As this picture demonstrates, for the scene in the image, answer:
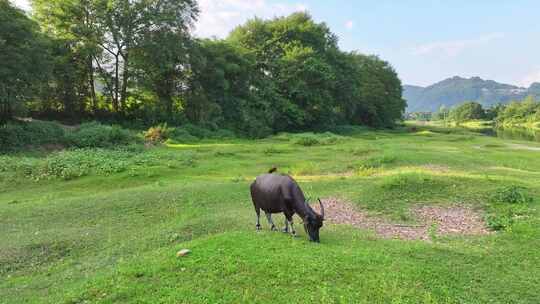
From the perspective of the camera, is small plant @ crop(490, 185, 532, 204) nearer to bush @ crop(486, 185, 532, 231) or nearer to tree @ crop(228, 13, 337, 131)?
bush @ crop(486, 185, 532, 231)

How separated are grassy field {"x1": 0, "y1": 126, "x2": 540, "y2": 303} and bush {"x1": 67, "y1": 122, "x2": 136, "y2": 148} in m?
8.03

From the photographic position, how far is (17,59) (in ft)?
98.5

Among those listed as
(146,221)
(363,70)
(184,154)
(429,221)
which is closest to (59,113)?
(184,154)

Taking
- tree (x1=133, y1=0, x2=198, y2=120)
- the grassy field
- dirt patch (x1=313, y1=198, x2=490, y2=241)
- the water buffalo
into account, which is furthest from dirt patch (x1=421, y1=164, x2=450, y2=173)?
tree (x1=133, y1=0, x2=198, y2=120)

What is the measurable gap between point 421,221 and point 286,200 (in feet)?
19.5

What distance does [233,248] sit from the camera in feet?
31.8

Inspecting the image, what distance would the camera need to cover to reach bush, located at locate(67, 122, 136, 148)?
31281 mm

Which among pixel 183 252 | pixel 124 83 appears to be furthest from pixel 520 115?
pixel 183 252

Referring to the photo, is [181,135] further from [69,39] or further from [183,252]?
[183,252]

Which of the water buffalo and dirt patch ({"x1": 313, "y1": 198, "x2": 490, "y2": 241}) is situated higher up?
the water buffalo

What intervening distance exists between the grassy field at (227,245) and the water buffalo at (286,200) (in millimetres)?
511

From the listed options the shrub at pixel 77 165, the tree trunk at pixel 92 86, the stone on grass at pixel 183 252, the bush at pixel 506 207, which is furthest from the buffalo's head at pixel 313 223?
the tree trunk at pixel 92 86

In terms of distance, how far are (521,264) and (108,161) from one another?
22.1 metres

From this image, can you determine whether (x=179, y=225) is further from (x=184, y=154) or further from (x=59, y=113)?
(x=59, y=113)
